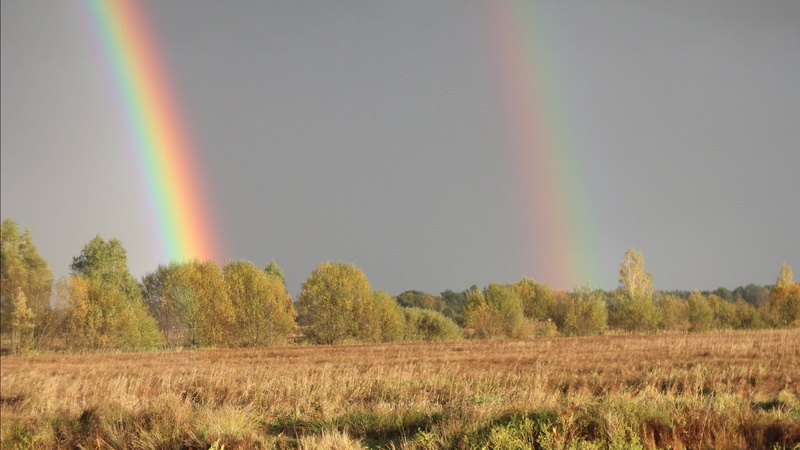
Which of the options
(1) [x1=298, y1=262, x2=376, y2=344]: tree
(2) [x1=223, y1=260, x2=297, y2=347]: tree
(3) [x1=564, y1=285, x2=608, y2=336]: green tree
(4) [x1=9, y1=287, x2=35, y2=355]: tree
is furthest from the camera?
(3) [x1=564, y1=285, x2=608, y2=336]: green tree

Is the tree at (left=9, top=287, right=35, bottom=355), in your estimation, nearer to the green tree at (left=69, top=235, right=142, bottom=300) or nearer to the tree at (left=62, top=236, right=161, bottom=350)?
the tree at (left=62, top=236, right=161, bottom=350)

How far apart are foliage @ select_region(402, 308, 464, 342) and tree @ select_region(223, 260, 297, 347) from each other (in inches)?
535

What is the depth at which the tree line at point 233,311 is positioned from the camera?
56.1 meters

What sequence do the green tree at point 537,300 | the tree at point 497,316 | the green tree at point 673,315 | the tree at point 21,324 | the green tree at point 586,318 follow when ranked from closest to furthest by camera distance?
the tree at point 21,324, the tree at point 497,316, the green tree at point 586,318, the green tree at point 673,315, the green tree at point 537,300

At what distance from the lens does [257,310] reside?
221 ft

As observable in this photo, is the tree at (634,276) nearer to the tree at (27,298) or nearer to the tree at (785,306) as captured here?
the tree at (785,306)

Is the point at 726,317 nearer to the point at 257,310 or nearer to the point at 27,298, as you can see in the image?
the point at 257,310

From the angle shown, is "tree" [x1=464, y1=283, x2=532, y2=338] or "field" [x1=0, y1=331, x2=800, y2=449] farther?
"tree" [x1=464, y1=283, x2=532, y2=338]

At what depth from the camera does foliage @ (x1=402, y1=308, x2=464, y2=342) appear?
73875 mm

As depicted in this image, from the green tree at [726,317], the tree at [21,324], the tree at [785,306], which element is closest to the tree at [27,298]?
the tree at [21,324]

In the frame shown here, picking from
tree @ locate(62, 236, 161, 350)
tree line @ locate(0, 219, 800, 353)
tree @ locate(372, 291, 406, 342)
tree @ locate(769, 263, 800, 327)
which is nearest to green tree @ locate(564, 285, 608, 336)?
tree line @ locate(0, 219, 800, 353)

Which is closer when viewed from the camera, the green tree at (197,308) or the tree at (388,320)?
the green tree at (197,308)

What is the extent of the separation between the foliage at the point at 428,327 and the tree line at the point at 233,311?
124mm

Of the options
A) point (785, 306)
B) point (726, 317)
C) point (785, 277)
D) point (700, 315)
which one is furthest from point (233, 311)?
point (785, 277)
